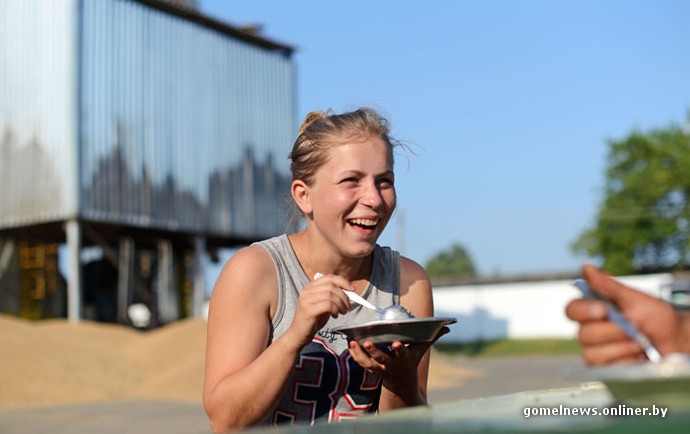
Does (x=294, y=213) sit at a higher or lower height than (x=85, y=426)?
higher

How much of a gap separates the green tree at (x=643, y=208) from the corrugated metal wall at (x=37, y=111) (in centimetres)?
2979

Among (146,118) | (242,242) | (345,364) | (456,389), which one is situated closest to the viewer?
(345,364)

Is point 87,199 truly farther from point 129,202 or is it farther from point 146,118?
point 146,118

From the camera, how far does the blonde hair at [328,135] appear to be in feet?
8.38

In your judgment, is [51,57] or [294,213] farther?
[51,57]

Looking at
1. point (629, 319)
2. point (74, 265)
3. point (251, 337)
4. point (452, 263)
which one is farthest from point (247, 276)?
point (452, 263)

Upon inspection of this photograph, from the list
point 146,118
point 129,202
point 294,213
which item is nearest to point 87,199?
point 129,202

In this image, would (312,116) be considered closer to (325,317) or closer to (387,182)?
(387,182)

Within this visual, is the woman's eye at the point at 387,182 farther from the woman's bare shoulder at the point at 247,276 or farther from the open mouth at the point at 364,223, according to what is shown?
the woman's bare shoulder at the point at 247,276

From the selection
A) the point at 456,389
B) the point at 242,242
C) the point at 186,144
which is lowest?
the point at 456,389

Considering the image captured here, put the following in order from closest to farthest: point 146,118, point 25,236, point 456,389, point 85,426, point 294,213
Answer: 1. point 294,213
2. point 85,426
3. point 456,389
4. point 146,118
5. point 25,236

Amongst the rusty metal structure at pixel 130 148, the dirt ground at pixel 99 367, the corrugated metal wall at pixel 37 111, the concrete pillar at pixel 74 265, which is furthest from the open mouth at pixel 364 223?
the concrete pillar at pixel 74 265

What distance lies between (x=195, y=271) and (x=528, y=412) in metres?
27.2

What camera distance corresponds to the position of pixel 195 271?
2817cm
